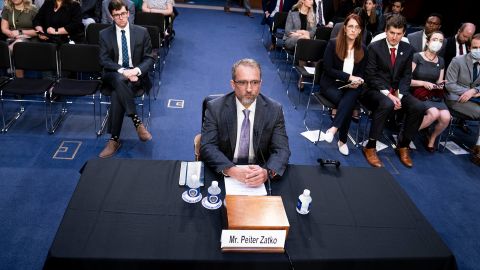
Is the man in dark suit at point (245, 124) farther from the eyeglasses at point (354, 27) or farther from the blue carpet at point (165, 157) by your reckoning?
the eyeglasses at point (354, 27)

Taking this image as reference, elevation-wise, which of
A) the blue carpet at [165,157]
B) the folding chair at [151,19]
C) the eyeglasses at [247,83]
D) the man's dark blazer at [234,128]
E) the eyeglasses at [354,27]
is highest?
the eyeglasses at [354,27]

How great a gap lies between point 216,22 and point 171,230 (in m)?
9.11

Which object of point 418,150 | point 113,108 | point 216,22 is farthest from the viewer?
point 216,22

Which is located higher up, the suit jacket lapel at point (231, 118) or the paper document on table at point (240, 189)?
the suit jacket lapel at point (231, 118)

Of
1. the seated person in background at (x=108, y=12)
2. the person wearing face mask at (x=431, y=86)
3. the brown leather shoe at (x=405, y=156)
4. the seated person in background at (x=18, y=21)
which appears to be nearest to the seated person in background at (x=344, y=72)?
the brown leather shoe at (x=405, y=156)

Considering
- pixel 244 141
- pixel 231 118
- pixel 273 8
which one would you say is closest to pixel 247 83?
pixel 231 118

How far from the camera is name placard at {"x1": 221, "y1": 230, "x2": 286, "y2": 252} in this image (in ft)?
6.08

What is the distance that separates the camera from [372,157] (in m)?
4.70

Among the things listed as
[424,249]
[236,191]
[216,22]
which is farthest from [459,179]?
[216,22]

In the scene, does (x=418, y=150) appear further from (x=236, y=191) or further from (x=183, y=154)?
(x=236, y=191)

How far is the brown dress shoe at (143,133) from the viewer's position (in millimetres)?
4578

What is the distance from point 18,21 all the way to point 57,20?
52 centimetres

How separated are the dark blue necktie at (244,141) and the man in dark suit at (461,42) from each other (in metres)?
4.37

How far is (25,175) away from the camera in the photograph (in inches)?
152
